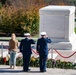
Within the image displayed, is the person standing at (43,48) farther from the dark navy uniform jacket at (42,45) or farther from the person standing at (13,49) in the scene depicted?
the person standing at (13,49)

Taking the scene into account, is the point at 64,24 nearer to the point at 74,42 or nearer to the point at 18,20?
the point at 74,42

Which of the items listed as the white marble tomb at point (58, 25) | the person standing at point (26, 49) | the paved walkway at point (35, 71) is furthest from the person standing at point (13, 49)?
the white marble tomb at point (58, 25)

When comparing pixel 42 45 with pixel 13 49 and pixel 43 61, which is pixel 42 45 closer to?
pixel 43 61

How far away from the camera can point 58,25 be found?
923 inches

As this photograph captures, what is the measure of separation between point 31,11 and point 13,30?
200 centimetres

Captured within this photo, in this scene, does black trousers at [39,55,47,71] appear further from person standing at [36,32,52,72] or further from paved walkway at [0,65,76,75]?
paved walkway at [0,65,76,75]

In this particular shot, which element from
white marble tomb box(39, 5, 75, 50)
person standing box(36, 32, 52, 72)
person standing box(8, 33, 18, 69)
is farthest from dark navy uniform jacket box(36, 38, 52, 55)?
white marble tomb box(39, 5, 75, 50)

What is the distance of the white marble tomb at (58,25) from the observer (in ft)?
76.1

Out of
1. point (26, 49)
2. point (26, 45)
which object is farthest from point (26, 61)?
point (26, 45)

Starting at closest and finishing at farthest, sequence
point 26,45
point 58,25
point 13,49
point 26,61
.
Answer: point 26,45, point 26,61, point 13,49, point 58,25

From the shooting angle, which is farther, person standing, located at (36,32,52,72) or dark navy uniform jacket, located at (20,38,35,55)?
dark navy uniform jacket, located at (20,38,35,55)

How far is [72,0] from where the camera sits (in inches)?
1970

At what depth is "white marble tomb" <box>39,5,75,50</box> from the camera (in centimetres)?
2320

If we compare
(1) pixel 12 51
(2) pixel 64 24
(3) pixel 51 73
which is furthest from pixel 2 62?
(2) pixel 64 24
